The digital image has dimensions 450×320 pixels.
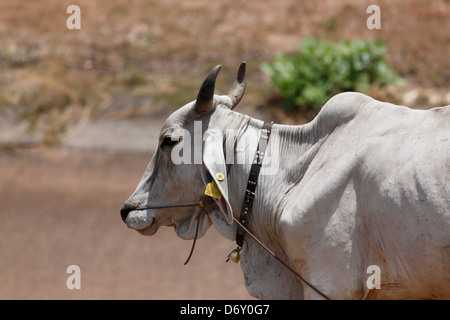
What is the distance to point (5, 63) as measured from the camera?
41.6 ft

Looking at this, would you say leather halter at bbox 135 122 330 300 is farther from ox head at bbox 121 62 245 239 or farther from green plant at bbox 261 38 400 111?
green plant at bbox 261 38 400 111

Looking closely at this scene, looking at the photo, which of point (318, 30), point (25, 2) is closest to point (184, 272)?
point (318, 30)

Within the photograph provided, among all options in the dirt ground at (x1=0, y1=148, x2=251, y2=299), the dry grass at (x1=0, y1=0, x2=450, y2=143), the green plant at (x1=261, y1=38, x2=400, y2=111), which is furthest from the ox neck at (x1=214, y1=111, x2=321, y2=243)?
the dry grass at (x1=0, y1=0, x2=450, y2=143)

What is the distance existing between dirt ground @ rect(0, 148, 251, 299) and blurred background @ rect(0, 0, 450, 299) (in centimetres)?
2

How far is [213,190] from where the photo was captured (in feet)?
12.3

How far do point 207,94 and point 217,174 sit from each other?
1.48ft

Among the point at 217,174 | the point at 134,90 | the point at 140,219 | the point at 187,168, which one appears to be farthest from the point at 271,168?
the point at 134,90

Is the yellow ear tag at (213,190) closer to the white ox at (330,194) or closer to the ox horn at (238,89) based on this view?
the white ox at (330,194)

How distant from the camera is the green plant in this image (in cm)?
1008

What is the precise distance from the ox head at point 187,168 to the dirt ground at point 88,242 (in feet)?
11.9

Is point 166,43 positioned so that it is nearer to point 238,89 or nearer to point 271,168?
point 238,89

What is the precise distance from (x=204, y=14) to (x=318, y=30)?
2389mm

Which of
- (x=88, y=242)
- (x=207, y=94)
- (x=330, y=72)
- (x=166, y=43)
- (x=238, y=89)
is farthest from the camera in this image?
(x=166, y=43)

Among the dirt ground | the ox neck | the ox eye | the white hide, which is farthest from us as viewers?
the dirt ground
